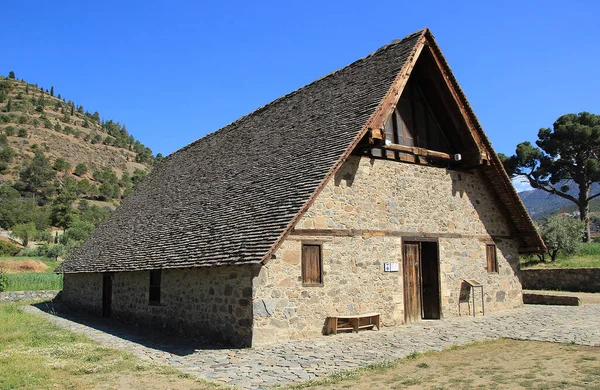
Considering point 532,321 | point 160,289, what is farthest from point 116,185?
point 532,321

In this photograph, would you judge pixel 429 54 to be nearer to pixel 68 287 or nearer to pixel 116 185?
pixel 68 287

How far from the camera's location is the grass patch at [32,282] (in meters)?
28.3

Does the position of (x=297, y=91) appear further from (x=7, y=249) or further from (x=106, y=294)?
(x=7, y=249)

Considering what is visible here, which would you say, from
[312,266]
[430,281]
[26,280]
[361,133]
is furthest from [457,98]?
[26,280]

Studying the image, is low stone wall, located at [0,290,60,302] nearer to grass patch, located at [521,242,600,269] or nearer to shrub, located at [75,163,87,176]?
grass patch, located at [521,242,600,269]

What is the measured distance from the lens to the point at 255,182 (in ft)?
46.5

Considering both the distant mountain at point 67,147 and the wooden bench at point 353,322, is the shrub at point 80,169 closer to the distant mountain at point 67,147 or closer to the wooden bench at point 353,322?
the distant mountain at point 67,147

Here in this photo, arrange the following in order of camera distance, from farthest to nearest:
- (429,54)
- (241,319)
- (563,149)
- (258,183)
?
(563,149)
(429,54)
(258,183)
(241,319)

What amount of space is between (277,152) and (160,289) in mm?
5358

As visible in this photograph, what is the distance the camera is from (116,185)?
279 ft

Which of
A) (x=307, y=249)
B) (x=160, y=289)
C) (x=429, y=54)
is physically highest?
(x=429, y=54)

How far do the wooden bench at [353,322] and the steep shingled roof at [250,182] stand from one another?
302 cm

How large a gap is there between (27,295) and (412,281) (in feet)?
70.3

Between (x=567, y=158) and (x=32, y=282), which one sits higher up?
(x=567, y=158)
